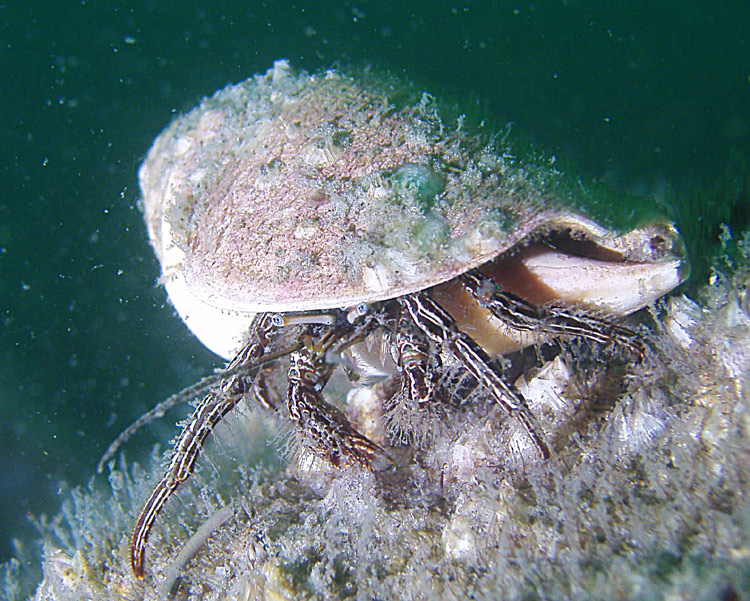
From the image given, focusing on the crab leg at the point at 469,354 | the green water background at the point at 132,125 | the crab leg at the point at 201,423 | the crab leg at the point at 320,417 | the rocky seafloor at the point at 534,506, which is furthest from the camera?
the green water background at the point at 132,125

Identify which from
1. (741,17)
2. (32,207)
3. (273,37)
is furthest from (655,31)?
(32,207)

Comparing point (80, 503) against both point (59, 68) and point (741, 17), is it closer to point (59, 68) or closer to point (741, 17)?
point (59, 68)

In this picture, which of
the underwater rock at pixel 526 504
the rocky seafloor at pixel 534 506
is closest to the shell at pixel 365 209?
the underwater rock at pixel 526 504

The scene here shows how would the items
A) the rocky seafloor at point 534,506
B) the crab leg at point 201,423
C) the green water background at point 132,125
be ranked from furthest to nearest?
1. the green water background at point 132,125
2. the crab leg at point 201,423
3. the rocky seafloor at point 534,506

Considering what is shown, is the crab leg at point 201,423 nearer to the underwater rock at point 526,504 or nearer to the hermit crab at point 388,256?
the hermit crab at point 388,256

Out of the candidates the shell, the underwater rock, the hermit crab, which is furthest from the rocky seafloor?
the shell

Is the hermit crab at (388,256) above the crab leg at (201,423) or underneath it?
above

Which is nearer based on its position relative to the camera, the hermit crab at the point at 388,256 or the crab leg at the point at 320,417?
the hermit crab at the point at 388,256
